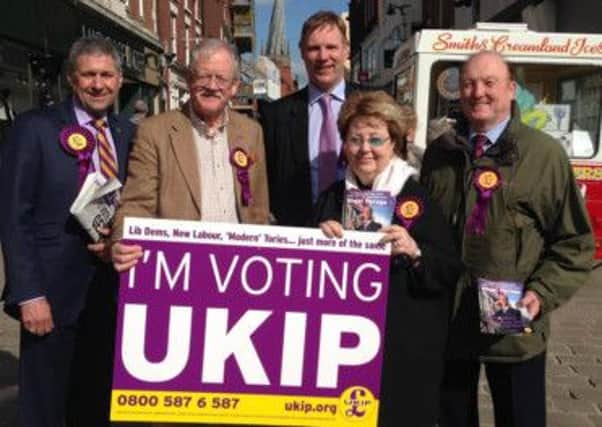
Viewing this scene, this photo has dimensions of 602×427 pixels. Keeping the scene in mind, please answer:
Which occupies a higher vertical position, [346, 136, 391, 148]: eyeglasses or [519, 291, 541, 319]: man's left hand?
[346, 136, 391, 148]: eyeglasses

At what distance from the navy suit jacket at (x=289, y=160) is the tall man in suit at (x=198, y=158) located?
42 cm

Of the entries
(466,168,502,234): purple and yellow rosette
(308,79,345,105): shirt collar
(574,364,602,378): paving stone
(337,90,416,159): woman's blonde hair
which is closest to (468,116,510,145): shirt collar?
(466,168,502,234): purple and yellow rosette

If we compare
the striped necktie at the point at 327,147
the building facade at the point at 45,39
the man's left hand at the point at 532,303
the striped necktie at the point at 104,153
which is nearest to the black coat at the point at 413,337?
the man's left hand at the point at 532,303

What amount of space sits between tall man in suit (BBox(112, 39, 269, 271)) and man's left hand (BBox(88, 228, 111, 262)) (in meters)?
0.13

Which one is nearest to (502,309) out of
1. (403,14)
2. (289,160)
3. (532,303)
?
(532,303)

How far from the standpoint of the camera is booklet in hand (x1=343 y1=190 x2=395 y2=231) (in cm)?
262

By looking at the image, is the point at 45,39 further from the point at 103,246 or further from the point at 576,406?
the point at 576,406

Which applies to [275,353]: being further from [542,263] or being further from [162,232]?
[542,263]

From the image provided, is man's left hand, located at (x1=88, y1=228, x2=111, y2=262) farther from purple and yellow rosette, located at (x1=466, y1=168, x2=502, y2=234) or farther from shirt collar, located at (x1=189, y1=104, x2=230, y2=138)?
purple and yellow rosette, located at (x1=466, y1=168, x2=502, y2=234)

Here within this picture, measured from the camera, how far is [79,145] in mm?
3096

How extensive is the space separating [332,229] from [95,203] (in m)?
1.04

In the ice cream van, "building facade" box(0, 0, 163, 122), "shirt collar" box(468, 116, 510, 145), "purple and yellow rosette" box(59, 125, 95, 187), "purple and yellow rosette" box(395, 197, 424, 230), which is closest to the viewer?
"purple and yellow rosette" box(395, 197, 424, 230)

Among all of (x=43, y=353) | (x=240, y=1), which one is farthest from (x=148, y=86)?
(x=240, y=1)

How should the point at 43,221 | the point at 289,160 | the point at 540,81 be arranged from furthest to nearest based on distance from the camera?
the point at 540,81 → the point at 289,160 → the point at 43,221
